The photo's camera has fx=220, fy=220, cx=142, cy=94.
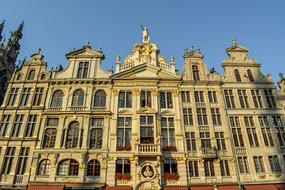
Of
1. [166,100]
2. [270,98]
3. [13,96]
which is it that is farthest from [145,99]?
[13,96]

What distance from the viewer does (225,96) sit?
99.8 feet

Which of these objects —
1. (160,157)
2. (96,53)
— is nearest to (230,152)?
(160,157)

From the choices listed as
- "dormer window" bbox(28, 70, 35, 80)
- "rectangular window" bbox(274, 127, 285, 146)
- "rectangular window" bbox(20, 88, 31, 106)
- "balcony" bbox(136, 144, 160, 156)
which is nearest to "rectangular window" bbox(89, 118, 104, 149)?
"balcony" bbox(136, 144, 160, 156)

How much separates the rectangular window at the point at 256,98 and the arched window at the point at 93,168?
22020mm

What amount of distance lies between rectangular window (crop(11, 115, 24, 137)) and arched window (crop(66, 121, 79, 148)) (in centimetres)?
620

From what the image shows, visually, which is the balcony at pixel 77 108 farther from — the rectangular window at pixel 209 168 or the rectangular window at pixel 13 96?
the rectangular window at pixel 209 168

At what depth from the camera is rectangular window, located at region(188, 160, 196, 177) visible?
25391 mm

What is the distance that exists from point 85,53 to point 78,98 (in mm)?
7369

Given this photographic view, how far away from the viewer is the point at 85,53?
3291 cm

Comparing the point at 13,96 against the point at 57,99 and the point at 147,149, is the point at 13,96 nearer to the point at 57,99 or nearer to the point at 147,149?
the point at 57,99

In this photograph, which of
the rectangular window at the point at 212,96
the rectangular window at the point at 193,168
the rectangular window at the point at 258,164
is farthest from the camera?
the rectangular window at the point at 212,96

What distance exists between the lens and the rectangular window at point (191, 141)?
2682 cm

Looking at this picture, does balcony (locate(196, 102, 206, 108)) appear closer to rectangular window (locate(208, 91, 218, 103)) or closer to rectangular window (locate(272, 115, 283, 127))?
rectangular window (locate(208, 91, 218, 103))

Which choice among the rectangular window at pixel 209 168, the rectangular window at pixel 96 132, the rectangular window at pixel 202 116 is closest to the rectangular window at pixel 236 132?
the rectangular window at pixel 202 116
